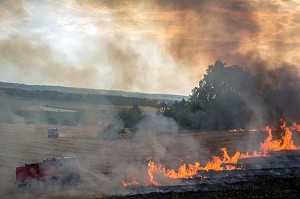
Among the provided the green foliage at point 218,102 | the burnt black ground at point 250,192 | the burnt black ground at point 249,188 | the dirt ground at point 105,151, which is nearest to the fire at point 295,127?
the dirt ground at point 105,151

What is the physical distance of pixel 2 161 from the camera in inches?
1797

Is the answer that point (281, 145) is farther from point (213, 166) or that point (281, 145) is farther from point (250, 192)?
point (250, 192)

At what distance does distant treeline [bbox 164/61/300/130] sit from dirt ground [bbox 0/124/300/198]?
465cm

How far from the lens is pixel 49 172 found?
3094cm

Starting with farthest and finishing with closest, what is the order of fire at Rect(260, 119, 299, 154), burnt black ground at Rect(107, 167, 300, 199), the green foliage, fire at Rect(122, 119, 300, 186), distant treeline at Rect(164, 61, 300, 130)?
1. the green foliage
2. distant treeline at Rect(164, 61, 300, 130)
3. fire at Rect(260, 119, 299, 154)
4. fire at Rect(122, 119, 300, 186)
5. burnt black ground at Rect(107, 167, 300, 199)

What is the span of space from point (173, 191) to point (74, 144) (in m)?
35.0

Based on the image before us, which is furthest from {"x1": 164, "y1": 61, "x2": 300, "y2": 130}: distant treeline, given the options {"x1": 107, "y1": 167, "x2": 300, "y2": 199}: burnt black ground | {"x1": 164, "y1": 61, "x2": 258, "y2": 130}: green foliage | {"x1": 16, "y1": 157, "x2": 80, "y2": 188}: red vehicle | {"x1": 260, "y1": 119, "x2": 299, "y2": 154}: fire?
{"x1": 16, "y1": 157, "x2": 80, "y2": 188}: red vehicle

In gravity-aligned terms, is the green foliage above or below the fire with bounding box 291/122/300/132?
above

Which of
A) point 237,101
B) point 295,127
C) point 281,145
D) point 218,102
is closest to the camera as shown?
point 281,145

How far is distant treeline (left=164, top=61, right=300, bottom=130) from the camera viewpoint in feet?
179

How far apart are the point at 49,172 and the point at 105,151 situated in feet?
79.1

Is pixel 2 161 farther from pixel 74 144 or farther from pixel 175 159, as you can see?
pixel 175 159

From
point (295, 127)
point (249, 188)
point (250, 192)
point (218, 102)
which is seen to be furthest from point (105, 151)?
point (250, 192)

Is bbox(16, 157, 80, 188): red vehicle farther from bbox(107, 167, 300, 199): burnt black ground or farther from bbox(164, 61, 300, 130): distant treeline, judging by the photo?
bbox(164, 61, 300, 130): distant treeline
